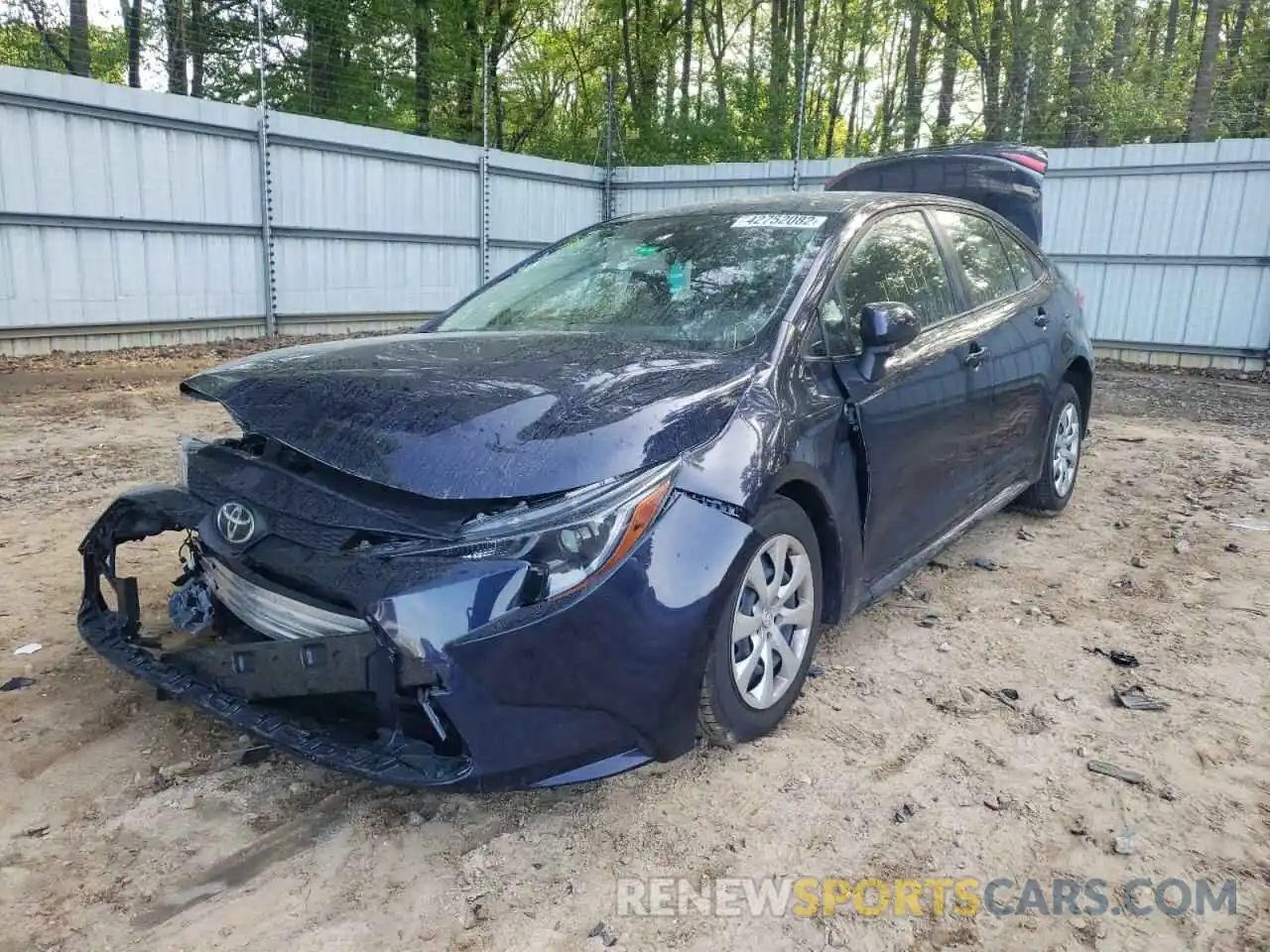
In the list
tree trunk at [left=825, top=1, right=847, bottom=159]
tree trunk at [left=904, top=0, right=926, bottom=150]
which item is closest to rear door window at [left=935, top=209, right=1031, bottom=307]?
tree trunk at [left=904, top=0, right=926, bottom=150]

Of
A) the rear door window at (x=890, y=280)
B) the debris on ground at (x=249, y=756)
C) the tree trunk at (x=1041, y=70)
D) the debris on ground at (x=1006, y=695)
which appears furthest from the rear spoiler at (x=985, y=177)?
the tree trunk at (x=1041, y=70)

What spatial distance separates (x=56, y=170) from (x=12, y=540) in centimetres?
629

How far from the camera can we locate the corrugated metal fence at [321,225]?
8719 mm

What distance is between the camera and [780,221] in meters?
3.21

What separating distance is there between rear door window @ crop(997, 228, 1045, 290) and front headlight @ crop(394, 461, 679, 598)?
3.03 metres

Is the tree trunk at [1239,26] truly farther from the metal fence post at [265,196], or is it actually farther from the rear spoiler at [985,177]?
the metal fence post at [265,196]

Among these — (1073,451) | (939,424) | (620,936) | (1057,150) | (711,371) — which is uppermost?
(1057,150)

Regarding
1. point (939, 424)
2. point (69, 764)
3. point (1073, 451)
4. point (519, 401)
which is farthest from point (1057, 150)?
point (69, 764)

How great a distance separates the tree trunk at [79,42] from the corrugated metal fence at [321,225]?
57.7 inches

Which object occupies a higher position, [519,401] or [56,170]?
[56,170]

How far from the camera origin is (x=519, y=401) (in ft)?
7.20

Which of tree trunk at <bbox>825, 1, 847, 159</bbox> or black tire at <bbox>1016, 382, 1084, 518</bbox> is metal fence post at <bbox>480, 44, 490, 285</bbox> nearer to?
black tire at <bbox>1016, 382, 1084, 518</bbox>

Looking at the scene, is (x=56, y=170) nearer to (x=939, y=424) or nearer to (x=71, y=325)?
(x=71, y=325)

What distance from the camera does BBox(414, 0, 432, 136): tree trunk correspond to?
13.8m
